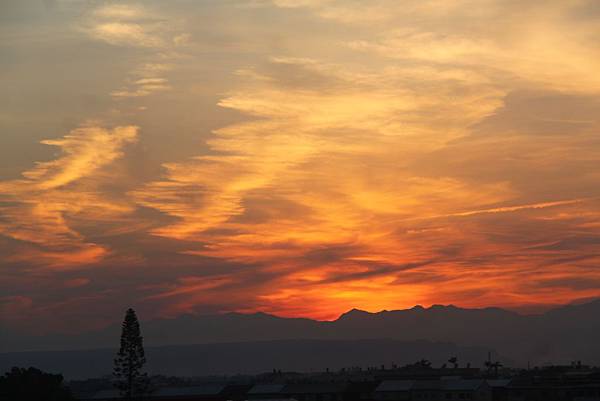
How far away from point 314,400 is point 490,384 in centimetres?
3428

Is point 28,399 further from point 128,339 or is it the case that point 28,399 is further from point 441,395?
point 441,395

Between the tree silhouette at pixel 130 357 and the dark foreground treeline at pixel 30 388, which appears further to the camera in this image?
the tree silhouette at pixel 130 357

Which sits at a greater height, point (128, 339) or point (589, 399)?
point (128, 339)

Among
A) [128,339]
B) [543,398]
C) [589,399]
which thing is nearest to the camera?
[128,339]

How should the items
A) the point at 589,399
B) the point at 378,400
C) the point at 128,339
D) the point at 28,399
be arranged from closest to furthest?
the point at 28,399 < the point at 128,339 < the point at 589,399 < the point at 378,400

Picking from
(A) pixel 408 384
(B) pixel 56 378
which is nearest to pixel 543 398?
(A) pixel 408 384

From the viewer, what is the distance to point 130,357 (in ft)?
512

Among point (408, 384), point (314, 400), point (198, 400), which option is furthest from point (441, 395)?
point (198, 400)

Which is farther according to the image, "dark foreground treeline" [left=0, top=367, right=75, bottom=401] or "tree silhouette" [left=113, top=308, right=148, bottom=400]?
"tree silhouette" [left=113, top=308, right=148, bottom=400]

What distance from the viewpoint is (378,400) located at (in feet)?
634

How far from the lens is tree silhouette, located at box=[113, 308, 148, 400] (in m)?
152

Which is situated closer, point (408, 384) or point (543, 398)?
point (543, 398)

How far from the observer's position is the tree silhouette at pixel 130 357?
151625mm

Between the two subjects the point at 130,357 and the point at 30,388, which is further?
the point at 130,357
